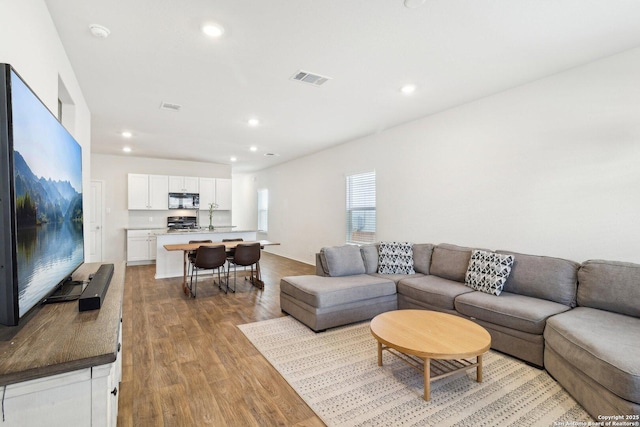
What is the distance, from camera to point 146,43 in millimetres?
2541

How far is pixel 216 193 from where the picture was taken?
26.9 feet

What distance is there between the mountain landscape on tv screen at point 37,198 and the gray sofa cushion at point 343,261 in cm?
267

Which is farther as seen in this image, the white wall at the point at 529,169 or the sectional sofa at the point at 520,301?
the white wall at the point at 529,169

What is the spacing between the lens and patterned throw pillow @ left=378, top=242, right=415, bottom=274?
4.09 metres

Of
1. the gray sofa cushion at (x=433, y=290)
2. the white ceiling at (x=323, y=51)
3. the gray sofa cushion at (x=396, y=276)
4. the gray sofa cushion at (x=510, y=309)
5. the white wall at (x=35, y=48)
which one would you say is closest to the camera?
the white wall at (x=35, y=48)

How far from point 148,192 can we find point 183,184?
2.66 ft

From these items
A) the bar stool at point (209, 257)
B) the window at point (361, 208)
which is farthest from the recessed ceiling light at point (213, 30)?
the window at point (361, 208)

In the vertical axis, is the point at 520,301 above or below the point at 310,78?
below

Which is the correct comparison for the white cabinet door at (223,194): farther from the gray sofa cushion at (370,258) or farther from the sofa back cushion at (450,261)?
the sofa back cushion at (450,261)

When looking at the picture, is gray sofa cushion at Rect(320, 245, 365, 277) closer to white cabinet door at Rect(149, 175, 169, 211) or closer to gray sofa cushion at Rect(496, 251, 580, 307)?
gray sofa cushion at Rect(496, 251, 580, 307)

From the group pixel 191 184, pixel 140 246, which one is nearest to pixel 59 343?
pixel 140 246

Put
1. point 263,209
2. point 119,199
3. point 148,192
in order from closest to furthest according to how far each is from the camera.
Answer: point 119,199 < point 148,192 < point 263,209

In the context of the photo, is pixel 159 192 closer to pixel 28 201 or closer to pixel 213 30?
pixel 213 30

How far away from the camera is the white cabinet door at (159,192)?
740cm
